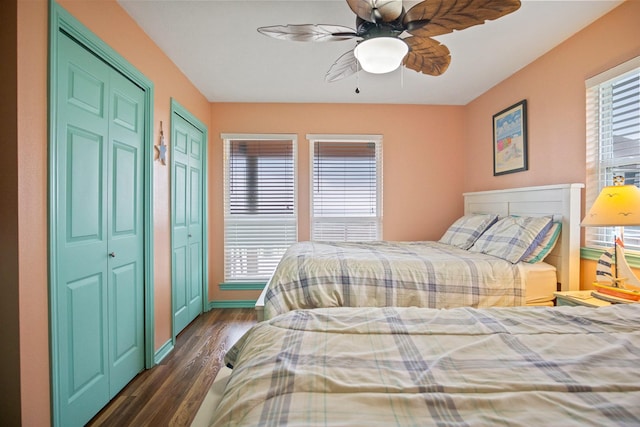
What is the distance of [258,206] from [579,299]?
3066mm

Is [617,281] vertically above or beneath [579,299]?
above

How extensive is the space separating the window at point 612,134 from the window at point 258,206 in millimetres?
2755

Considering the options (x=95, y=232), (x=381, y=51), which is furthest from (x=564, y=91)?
(x=95, y=232)

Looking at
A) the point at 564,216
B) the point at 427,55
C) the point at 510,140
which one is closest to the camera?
the point at 427,55

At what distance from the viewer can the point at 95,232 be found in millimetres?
1685

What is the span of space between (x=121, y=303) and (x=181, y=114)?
1767 millimetres

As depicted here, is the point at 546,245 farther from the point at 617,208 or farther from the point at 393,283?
the point at 393,283

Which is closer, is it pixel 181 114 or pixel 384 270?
pixel 384 270

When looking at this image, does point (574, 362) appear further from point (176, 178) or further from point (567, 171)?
point (176, 178)

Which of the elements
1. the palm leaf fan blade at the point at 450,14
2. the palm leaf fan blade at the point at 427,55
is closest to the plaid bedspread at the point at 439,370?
the palm leaf fan blade at the point at 450,14

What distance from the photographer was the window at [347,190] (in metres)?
3.62

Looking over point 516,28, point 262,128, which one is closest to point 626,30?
point 516,28

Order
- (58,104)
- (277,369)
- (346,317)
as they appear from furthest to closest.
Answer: (58,104) → (346,317) → (277,369)

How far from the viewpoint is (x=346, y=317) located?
1.11m
